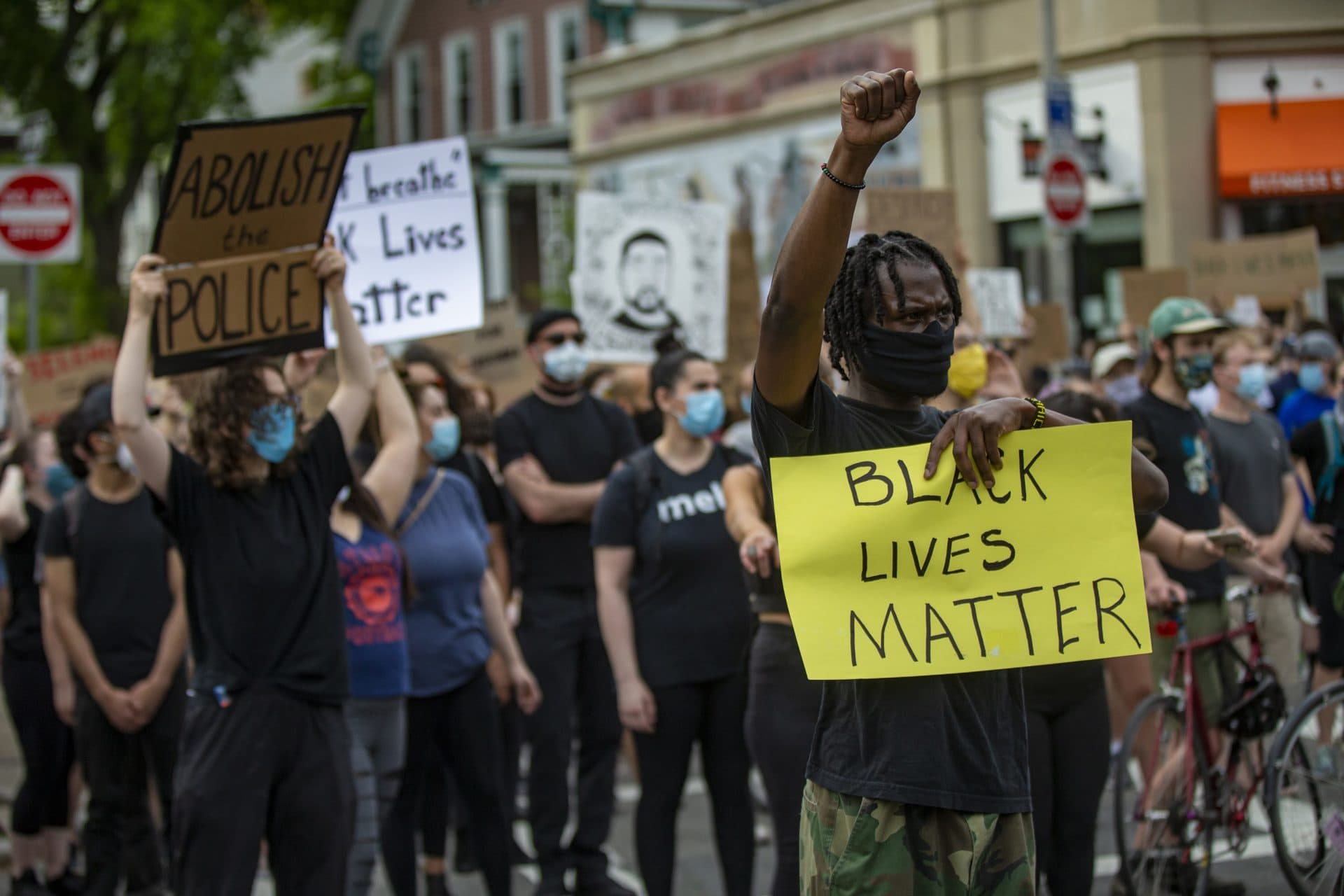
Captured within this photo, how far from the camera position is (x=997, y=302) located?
12891 mm

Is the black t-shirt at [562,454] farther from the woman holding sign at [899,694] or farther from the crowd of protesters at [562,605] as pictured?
the woman holding sign at [899,694]

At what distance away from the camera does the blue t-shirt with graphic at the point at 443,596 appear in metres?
6.01

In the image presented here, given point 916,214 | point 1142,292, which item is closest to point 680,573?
point 916,214

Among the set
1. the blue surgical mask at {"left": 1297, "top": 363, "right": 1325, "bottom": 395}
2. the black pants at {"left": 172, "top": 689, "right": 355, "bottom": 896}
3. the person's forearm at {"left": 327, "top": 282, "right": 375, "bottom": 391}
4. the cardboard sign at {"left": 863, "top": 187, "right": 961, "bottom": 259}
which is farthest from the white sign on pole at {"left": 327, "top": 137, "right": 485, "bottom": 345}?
the blue surgical mask at {"left": 1297, "top": 363, "right": 1325, "bottom": 395}

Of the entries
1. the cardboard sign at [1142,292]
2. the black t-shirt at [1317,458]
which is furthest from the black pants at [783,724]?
the cardboard sign at [1142,292]

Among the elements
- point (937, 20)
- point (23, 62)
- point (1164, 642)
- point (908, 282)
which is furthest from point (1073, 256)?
point (908, 282)

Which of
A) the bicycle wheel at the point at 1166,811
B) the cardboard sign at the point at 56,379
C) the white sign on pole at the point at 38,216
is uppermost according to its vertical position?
the white sign on pole at the point at 38,216

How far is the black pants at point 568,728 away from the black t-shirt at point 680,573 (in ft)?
2.93

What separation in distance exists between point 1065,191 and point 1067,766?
11728 mm

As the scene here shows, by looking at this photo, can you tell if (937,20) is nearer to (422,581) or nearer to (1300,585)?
(1300,585)

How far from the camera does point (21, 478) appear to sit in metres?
7.63

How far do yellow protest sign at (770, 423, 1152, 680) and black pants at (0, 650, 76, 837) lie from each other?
4.81 meters

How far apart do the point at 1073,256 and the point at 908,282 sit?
2177cm

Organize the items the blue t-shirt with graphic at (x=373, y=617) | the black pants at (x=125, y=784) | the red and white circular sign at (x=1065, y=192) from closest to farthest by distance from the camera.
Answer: the blue t-shirt with graphic at (x=373, y=617) → the black pants at (x=125, y=784) → the red and white circular sign at (x=1065, y=192)
